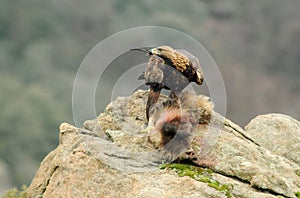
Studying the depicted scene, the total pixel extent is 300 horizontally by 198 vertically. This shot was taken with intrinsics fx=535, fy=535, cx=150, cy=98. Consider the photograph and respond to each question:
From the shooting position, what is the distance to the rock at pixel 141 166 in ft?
57.0

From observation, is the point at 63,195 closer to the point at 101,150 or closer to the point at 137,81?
the point at 101,150

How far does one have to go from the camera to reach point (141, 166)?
721 inches

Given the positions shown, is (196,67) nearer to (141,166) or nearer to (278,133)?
(141,166)

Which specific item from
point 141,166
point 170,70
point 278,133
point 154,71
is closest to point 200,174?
point 141,166

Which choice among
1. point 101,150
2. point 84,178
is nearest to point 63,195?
→ point 84,178

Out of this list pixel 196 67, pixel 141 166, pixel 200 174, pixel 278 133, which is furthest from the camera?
pixel 278 133

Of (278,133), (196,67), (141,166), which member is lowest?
(141,166)

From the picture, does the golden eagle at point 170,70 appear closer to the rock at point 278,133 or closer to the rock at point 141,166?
the rock at point 141,166

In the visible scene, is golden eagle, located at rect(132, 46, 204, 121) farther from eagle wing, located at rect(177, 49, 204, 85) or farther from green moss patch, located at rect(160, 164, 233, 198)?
green moss patch, located at rect(160, 164, 233, 198)

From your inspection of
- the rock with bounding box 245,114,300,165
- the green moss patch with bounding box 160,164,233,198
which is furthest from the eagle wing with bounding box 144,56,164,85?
the rock with bounding box 245,114,300,165

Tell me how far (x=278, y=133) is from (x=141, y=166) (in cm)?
864

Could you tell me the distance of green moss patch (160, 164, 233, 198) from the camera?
1738 centimetres

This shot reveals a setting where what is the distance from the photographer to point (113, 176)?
17734 mm

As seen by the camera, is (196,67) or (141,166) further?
(196,67)
